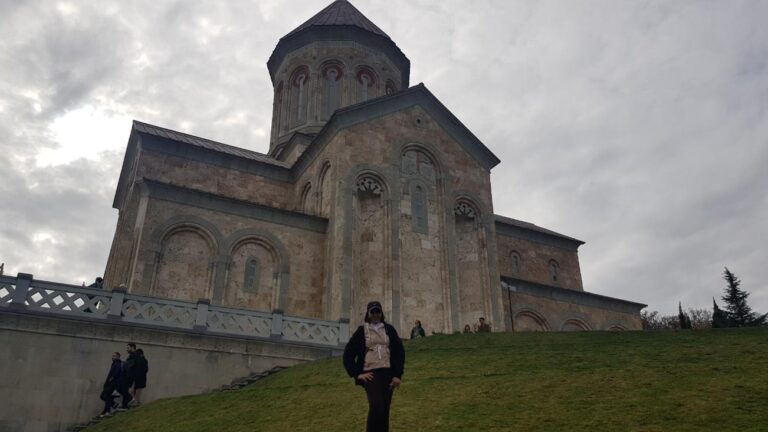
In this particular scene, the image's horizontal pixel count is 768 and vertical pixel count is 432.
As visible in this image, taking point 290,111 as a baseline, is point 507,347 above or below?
below

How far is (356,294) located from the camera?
67.7 ft

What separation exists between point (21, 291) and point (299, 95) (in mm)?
20230

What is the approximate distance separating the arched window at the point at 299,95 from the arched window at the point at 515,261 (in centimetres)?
1300

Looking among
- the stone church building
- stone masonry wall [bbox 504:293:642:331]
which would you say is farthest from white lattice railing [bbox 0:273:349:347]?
stone masonry wall [bbox 504:293:642:331]

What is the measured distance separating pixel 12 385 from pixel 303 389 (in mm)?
6769

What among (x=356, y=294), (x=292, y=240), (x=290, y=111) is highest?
(x=290, y=111)

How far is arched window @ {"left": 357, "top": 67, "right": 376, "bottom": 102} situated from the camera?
31078 mm

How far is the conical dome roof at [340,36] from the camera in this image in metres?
31.7

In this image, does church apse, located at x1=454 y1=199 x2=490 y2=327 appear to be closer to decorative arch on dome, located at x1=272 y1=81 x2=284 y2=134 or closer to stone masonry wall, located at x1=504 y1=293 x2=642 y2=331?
stone masonry wall, located at x1=504 y1=293 x2=642 y2=331

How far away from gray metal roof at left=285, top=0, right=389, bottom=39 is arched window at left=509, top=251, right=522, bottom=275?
13755mm

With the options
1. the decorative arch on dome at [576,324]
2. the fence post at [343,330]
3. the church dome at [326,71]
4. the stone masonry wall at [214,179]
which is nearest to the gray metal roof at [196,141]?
the stone masonry wall at [214,179]

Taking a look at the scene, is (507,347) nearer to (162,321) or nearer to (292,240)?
(162,321)

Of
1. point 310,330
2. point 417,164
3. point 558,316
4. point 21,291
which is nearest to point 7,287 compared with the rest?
point 21,291

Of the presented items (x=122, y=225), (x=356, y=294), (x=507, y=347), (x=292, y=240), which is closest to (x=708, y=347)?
(x=507, y=347)
